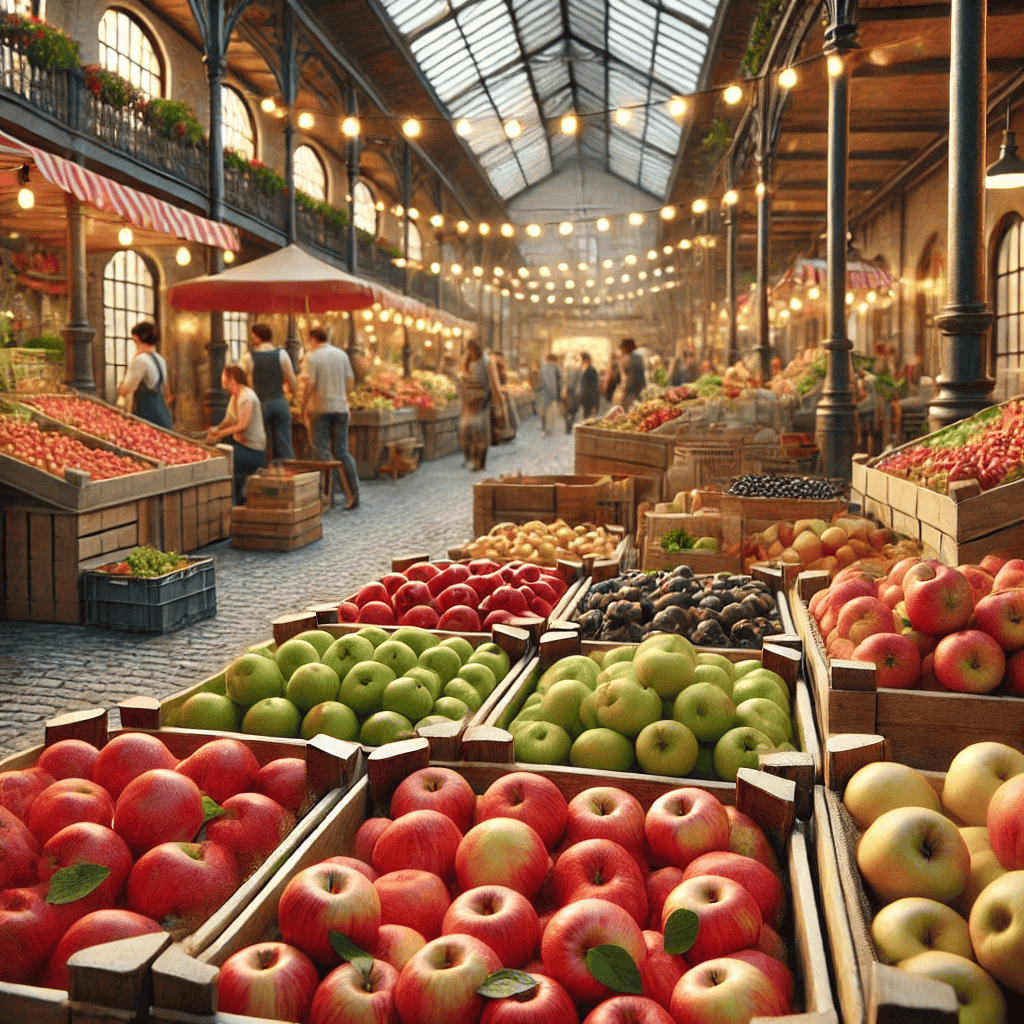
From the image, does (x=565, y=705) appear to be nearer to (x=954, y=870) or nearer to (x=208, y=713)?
(x=208, y=713)

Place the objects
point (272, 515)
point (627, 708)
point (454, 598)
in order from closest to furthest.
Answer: point (627, 708), point (454, 598), point (272, 515)

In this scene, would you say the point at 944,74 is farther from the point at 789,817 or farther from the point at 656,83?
the point at 656,83

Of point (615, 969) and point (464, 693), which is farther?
point (464, 693)

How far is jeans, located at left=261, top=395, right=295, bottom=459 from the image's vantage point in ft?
31.8

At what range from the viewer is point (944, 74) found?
408 inches

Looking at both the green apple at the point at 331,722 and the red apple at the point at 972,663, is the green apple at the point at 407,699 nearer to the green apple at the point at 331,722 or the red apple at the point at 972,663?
the green apple at the point at 331,722

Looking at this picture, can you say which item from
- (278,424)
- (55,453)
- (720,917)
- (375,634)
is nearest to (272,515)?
(278,424)

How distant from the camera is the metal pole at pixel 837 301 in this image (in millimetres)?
7871

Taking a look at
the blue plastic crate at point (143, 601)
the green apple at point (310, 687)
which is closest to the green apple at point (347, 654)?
the green apple at point (310, 687)

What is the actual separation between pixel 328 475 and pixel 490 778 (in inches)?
349

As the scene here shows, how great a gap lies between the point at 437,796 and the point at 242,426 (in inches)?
288

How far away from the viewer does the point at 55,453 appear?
6.09 metres

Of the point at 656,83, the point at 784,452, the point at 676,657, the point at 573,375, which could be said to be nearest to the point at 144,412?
the point at 784,452

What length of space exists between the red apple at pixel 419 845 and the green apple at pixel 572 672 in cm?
86
